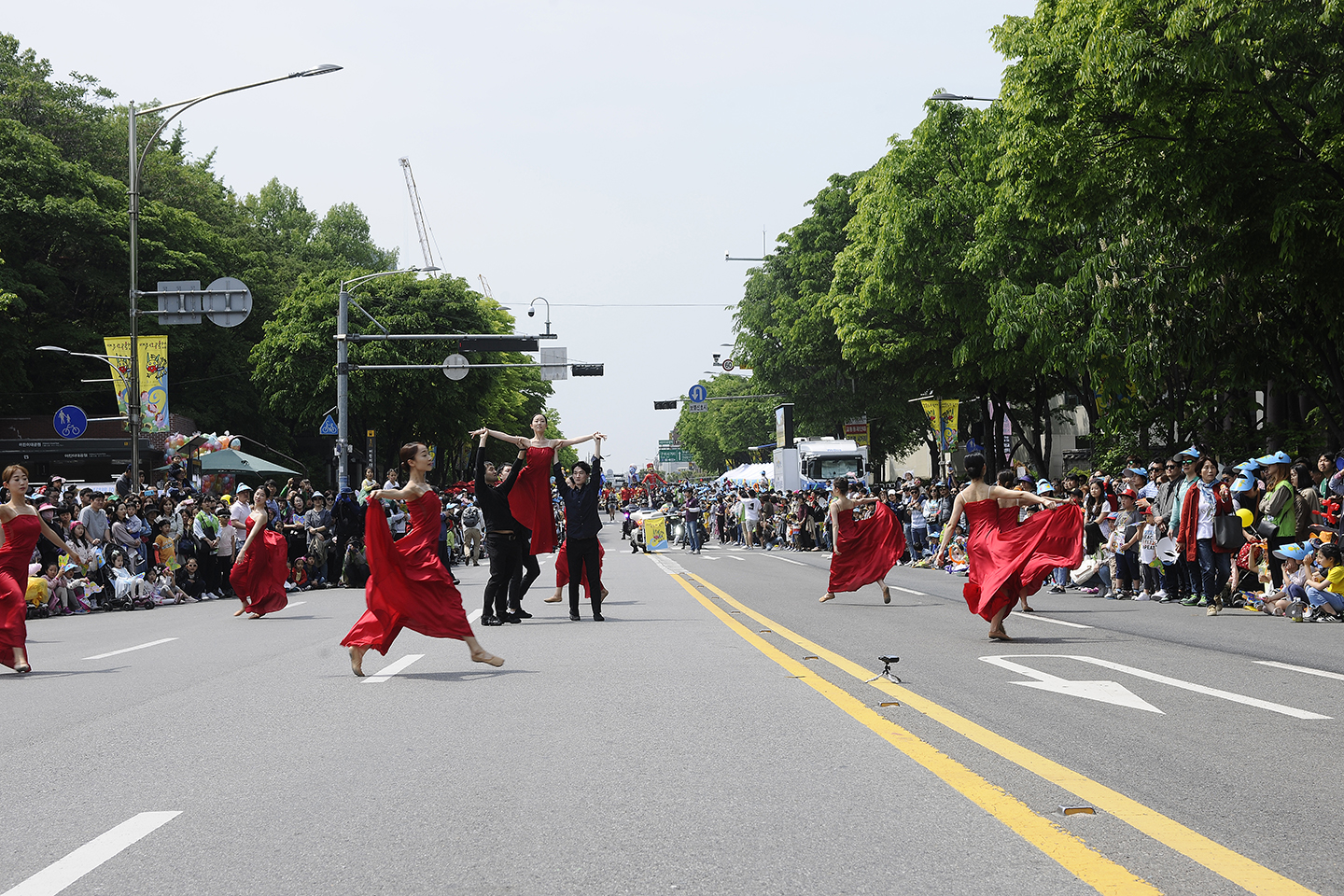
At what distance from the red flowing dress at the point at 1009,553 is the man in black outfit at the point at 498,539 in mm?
4906

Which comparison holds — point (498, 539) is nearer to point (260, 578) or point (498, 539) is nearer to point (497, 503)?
point (497, 503)

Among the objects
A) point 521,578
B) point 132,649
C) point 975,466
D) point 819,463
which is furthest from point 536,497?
point 819,463

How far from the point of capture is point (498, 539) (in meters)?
14.8

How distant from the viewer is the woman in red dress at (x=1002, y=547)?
39.6 feet

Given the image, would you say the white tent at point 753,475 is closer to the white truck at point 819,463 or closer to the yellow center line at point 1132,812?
the white truck at point 819,463

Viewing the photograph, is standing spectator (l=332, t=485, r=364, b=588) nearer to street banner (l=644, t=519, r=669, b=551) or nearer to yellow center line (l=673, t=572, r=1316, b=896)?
street banner (l=644, t=519, r=669, b=551)

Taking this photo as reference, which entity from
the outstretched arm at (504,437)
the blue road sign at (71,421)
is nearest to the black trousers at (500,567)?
the outstretched arm at (504,437)

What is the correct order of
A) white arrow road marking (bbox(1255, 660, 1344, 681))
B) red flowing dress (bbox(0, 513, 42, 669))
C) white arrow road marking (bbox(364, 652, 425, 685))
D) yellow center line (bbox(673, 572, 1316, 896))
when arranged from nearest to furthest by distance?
yellow center line (bbox(673, 572, 1316, 896)) < white arrow road marking (bbox(1255, 660, 1344, 681)) < white arrow road marking (bbox(364, 652, 425, 685)) < red flowing dress (bbox(0, 513, 42, 669))

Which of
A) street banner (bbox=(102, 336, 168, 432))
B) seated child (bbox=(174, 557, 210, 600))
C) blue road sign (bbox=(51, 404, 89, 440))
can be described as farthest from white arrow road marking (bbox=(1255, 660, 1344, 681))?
blue road sign (bbox=(51, 404, 89, 440))

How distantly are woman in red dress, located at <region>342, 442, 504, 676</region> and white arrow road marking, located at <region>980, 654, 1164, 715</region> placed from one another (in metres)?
3.87

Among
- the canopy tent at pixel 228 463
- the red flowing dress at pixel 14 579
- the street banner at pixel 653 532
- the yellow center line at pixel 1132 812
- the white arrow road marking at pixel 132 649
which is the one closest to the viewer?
the yellow center line at pixel 1132 812

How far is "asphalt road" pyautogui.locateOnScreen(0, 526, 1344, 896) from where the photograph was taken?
4.55m

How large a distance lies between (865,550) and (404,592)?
32.2ft

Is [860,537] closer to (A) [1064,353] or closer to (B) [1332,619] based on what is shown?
(B) [1332,619]
